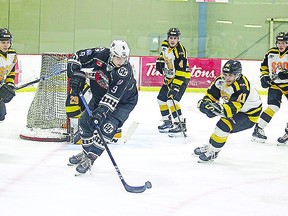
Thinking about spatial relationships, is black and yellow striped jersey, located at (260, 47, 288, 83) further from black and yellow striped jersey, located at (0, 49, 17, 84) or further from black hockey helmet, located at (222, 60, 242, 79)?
black and yellow striped jersey, located at (0, 49, 17, 84)

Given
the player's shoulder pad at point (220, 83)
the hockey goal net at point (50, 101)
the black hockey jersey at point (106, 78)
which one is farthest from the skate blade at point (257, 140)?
the black hockey jersey at point (106, 78)

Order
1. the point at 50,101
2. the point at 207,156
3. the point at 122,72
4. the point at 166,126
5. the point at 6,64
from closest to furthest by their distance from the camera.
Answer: the point at 122,72 → the point at 207,156 → the point at 6,64 → the point at 50,101 → the point at 166,126

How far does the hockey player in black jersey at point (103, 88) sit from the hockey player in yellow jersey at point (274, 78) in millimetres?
1918

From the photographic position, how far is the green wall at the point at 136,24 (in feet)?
38.4

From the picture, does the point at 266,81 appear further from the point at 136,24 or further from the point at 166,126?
the point at 136,24

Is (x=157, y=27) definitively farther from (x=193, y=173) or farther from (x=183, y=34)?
(x=193, y=173)

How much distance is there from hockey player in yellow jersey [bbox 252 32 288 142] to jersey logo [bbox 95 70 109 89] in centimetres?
209

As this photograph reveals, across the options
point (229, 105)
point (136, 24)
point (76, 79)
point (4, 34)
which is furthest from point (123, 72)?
point (136, 24)

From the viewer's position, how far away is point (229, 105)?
3654 millimetres

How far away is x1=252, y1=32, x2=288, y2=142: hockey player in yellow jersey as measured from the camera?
4.90 metres

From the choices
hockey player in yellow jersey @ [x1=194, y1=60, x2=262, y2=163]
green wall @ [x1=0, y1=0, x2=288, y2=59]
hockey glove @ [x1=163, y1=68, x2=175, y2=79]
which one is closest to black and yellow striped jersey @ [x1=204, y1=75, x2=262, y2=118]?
hockey player in yellow jersey @ [x1=194, y1=60, x2=262, y2=163]

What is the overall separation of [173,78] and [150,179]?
2.05m

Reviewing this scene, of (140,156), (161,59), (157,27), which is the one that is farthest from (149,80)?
→ (140,156)

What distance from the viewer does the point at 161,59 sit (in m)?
5.44
